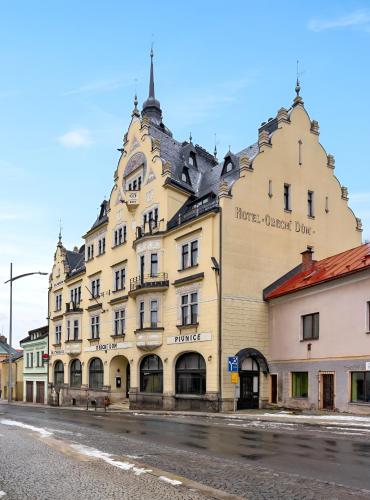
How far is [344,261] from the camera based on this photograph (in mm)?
31922

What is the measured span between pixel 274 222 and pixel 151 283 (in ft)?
31.1

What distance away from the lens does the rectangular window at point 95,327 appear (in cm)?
5001

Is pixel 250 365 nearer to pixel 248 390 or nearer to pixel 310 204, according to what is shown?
pixel 248 390

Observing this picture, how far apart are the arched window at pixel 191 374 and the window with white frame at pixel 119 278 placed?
34.3 ft

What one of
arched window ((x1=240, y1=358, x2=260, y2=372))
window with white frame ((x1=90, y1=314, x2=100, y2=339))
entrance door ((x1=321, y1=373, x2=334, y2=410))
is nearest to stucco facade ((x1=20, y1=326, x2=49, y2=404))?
window with white frame ((x1=90, y1=314, x2=100, y2=339))

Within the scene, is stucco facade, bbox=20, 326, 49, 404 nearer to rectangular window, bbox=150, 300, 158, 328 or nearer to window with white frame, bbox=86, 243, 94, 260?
window with white frame, bbox=86, 243, 94, 260

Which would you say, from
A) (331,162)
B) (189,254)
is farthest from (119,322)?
(331,162)

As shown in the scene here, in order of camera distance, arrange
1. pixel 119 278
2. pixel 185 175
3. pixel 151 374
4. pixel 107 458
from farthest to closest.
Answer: pixel 119 278, pixel 185 175, pixel 151 374, pixel 107 458

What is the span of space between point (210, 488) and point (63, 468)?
3.27m

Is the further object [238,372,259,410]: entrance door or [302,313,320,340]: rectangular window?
[238,372,259,410]: entrance door

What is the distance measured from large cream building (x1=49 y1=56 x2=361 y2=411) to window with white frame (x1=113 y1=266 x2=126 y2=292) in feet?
0.52

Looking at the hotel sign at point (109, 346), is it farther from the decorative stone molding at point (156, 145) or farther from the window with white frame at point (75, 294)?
the decorative stone molding at point (156, 145)

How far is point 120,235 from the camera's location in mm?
47219

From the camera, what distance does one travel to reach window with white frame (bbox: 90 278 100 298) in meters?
50.9
